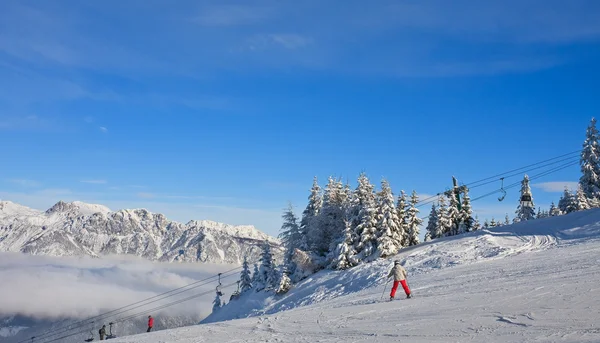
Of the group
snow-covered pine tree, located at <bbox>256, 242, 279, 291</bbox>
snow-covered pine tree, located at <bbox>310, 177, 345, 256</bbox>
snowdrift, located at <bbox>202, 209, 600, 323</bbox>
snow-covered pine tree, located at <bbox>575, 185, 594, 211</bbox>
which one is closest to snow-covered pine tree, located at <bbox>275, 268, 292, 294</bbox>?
snowdrift, located at <bbox>202, 209, 600, 323</bbox>

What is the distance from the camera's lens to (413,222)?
61.1 meters

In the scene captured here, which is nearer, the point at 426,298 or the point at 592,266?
the point at 426,298

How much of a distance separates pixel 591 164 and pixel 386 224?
27.4m

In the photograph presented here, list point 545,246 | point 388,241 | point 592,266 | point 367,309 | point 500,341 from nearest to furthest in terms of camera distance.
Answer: point 500,341, point 367,309, point 592,266, point 545,246, point 388,241

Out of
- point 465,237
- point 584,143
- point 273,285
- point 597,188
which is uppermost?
point 584,143

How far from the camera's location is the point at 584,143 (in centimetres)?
5578

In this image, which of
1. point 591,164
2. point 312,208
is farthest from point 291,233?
point 591,164

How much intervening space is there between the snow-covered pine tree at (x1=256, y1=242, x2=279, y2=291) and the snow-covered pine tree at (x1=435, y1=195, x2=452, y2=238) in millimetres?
24810

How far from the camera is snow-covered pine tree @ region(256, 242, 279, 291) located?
2173 inches

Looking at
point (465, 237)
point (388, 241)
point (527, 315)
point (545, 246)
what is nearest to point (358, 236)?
point (388, 241)

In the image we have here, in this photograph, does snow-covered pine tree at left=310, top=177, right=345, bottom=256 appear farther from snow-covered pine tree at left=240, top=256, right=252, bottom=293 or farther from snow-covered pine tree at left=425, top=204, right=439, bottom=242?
snow-covered pine tree at left=425, top=204, right=439, bottom=242

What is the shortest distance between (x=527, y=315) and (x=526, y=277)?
319 inches

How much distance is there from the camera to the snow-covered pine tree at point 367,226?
4734cm

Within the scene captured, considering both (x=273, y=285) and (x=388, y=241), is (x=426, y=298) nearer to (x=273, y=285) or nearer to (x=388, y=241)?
(x=388, y=241)
